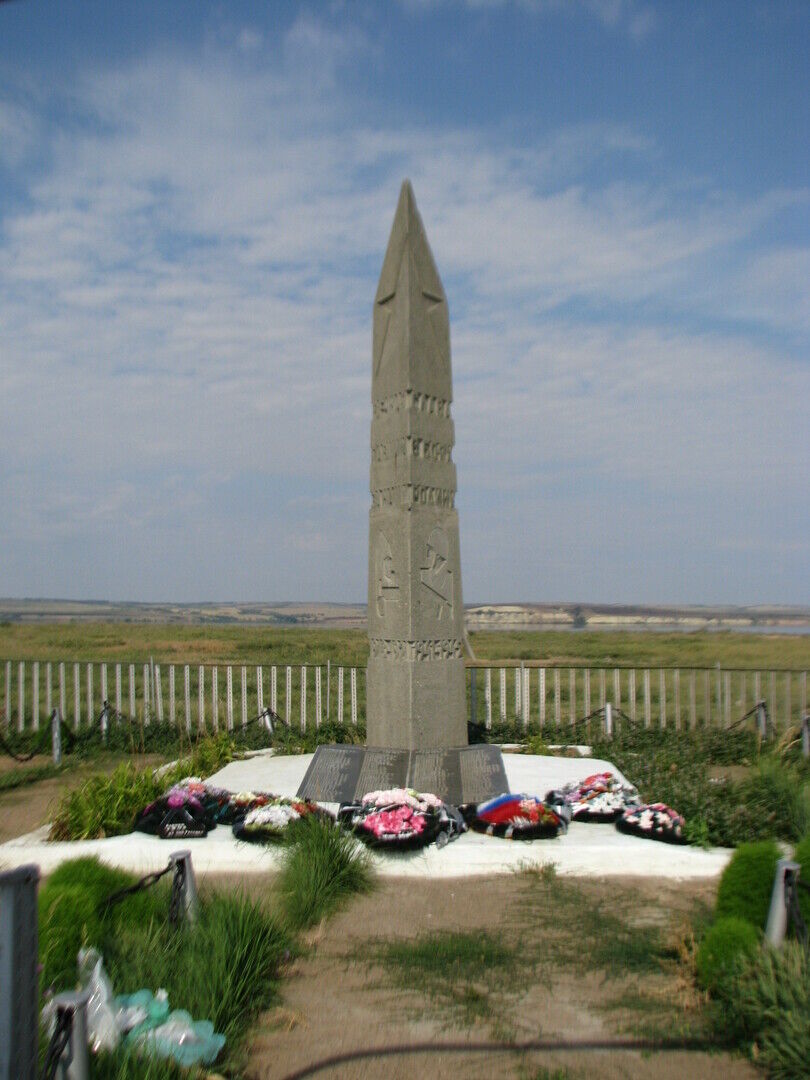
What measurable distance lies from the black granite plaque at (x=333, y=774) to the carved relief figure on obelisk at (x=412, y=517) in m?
0.35

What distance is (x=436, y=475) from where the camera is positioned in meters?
8.62

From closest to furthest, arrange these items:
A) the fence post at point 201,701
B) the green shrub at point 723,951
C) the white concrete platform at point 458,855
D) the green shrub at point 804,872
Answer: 1. the green shrub at point 723,951
2. the green shrub at point 804,872
3. the white concrete platform at point 458,855
4. the fence post at point 201,701

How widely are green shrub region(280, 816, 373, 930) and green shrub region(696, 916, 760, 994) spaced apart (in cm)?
228

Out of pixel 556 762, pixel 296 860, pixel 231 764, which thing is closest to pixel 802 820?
pixel 556 762

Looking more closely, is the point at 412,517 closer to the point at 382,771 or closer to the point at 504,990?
the point at 382,771

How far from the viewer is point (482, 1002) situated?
4.11 m

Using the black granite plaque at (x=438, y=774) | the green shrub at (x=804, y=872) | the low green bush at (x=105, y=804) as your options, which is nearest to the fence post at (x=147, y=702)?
the low green bush at (x=105, y=804)

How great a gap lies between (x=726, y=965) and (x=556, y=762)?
5.29 m

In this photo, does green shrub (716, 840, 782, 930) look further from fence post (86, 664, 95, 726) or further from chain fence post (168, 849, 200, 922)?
fence post (86, 664, 95, 726)

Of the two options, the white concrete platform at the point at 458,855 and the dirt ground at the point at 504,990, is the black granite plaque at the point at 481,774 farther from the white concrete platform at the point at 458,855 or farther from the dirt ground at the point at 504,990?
the dirt ground at the point at 504,990

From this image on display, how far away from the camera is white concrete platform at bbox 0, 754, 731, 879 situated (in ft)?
20.2

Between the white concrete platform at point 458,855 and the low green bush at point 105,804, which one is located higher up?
the low green bush at point 105,804

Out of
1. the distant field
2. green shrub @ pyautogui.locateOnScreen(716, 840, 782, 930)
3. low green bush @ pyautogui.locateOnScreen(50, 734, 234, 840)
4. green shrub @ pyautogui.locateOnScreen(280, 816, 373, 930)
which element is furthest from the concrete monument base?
the distant field

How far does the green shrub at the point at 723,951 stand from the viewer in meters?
3.97
